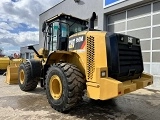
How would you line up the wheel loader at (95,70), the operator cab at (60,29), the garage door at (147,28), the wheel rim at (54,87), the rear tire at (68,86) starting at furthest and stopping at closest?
the garage door at (147,28)
the operator cab at (60,29)
the wheel rim at (54,87)
the rear tire at (68,86)
the wheel loader at (95,70)

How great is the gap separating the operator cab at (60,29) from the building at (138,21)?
14.7 feet

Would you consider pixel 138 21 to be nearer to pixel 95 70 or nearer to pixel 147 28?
pixel 147 28

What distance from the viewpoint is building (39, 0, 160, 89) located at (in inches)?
366

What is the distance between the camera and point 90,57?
4.47 m

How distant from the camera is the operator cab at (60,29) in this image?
573 centimetres

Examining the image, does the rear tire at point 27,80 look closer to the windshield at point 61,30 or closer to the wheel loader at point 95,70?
the windshield at point 61,30

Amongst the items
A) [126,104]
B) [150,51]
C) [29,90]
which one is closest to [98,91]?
[126,104]

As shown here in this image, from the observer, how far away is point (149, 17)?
31.5 feet

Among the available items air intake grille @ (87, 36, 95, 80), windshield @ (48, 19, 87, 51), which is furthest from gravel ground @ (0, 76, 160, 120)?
windshield @ (48, 19, 87, 51)

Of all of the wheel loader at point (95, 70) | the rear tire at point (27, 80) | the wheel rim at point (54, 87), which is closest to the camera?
the wheel loader at point (95, 70)

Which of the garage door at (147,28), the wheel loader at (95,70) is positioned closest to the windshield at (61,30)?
the wheel loader at (95,70)

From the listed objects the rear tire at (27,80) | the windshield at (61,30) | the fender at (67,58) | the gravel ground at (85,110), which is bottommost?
the gravel ground at (85,110)

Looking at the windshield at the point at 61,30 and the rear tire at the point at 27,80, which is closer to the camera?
the windshield at the point at 61,30

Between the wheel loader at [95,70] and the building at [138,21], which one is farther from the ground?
the building at [138,21]
